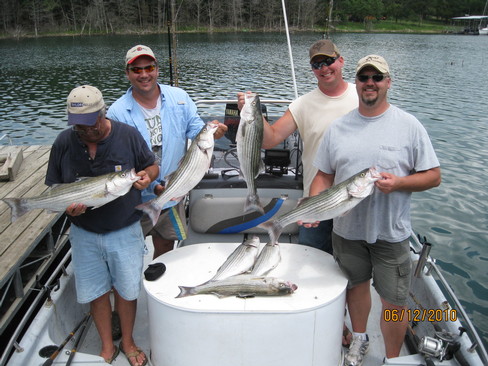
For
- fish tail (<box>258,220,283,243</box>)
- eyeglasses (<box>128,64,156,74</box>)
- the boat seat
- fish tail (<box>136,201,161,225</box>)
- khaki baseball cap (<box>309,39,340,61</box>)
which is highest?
khaki baseball cap (<box>309,39,340,61</box>)

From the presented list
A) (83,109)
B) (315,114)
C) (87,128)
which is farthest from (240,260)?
(83,109)

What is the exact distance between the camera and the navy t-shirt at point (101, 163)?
2.94 meters

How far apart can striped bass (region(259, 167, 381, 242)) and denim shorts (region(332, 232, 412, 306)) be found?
411mm

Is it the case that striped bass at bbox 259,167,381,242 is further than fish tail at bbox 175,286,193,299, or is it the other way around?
fish tail at bbox 175,286,193,299

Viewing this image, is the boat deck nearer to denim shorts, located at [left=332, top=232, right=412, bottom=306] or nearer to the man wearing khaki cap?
the man wearing khaki cap

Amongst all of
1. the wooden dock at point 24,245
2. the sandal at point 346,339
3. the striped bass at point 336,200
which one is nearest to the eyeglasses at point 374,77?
the striped bass at point 336,200

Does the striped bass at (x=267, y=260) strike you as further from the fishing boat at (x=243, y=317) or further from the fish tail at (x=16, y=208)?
the fish tail at (x=16, y=208)

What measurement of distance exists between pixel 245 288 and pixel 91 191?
126cm

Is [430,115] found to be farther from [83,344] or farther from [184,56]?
[184,56]

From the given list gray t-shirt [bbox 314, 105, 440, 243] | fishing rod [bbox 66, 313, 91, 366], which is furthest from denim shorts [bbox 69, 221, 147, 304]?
gray t-shirt [bbox 314, 105, 440, 243]

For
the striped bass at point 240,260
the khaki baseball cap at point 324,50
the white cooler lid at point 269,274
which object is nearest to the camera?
the white cooler lid at point 269,274

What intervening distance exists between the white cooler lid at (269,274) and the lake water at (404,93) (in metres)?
3.56

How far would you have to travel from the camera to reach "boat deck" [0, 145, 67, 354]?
4738 millimetres

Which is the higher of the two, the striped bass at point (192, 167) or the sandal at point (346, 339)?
the striped bass at point (192, 167)
